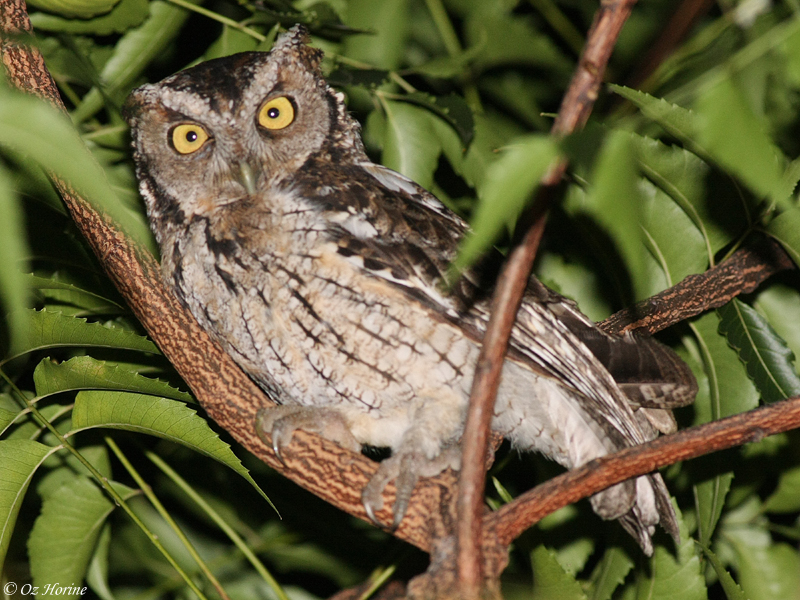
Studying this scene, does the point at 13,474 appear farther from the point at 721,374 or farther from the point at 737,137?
the point at 721,374

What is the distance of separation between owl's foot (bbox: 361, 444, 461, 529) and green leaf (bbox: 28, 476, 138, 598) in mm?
784

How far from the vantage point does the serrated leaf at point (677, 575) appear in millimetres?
1625

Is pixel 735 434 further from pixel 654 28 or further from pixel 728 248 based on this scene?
pixel 654 28

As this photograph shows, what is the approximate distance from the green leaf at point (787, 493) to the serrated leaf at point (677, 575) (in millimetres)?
422

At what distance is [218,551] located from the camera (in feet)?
8.61

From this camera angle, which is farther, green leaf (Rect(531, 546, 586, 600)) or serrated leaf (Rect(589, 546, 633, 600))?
serrated leaf (Rect(589, 546, 633, 600))

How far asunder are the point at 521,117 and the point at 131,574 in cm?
244

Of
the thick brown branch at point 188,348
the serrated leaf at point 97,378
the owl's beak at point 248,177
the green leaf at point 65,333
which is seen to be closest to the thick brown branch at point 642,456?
the thick brown branch at point 188,348

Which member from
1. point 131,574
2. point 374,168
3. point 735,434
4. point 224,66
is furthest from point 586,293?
point 131,574

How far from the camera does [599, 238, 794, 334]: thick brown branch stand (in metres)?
1.72

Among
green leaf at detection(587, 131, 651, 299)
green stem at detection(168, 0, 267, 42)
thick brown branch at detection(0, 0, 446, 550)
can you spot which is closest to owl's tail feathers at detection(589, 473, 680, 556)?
thick brown branch at detection(0, 0, 446, 550)

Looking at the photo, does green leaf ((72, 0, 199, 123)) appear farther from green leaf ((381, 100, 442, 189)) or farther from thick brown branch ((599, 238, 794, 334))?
thick brown branch ((599, 238, 794, 334))

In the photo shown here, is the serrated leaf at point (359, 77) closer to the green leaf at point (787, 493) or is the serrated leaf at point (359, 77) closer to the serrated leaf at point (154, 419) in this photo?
the serrated leaf at point (154, 419)

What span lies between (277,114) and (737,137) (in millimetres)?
1525
